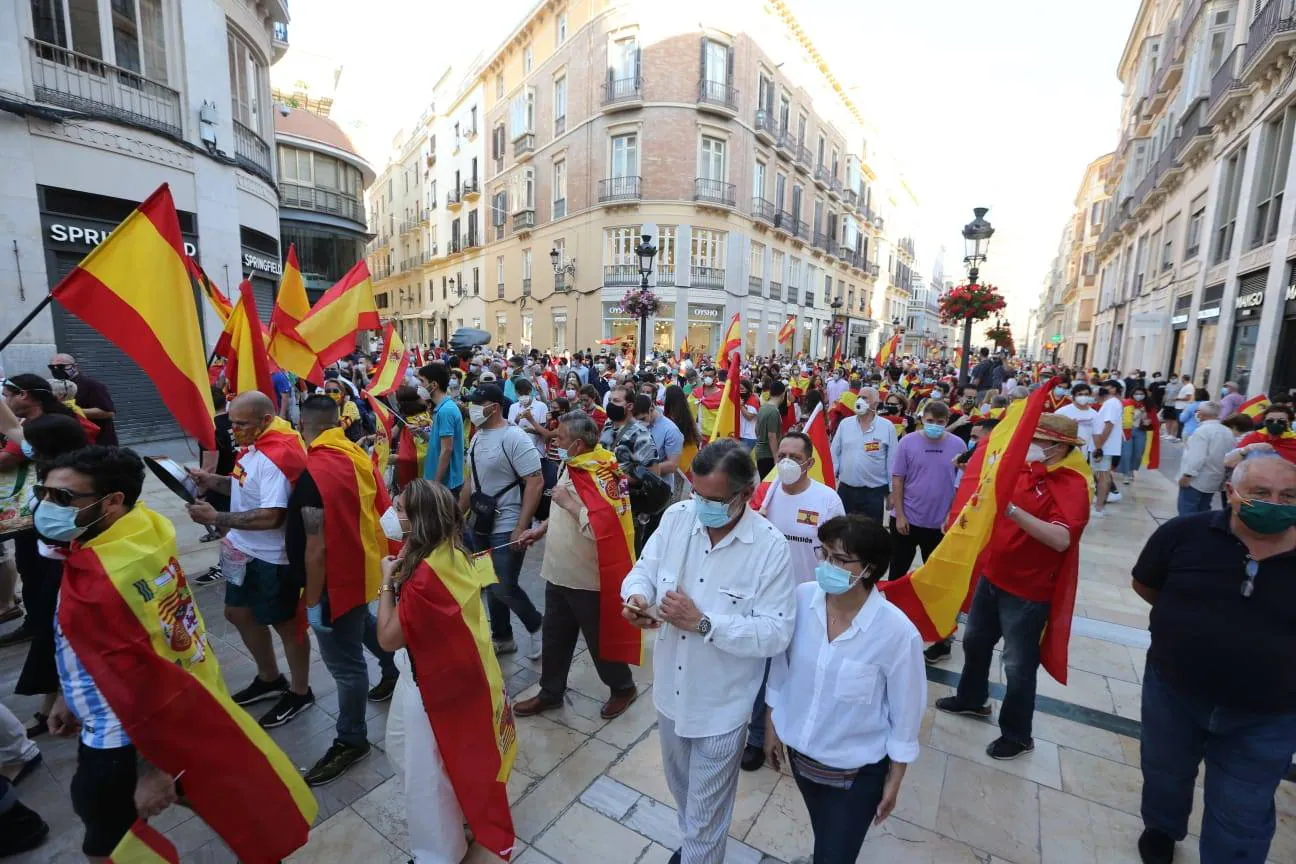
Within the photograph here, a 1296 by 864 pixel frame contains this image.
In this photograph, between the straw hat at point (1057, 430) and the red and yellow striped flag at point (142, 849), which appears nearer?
the red and yellow striped flag at point (142, 849)

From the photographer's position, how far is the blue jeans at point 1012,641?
3.38 metres

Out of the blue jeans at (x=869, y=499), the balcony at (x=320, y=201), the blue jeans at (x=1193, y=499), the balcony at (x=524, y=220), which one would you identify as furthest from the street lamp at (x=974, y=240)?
the balcony at (x=320, y=201)

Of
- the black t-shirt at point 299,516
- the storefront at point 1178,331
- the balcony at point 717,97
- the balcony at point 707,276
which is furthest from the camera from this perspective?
the balcony at point 707,276

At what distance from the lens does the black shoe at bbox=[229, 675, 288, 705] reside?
383cm

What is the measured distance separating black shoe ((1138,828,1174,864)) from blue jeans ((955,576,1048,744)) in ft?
2.31

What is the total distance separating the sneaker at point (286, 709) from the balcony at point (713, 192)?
1009 inches

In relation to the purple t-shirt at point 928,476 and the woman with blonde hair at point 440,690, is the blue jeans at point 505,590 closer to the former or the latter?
the woman with blonde hair at point 440,690

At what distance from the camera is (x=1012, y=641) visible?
11.3ft

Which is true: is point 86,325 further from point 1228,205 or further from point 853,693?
point 1228,205

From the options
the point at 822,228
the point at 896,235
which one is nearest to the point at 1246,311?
the point at 822,228

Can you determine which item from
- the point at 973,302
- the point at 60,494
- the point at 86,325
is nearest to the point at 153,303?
the point at 60,494

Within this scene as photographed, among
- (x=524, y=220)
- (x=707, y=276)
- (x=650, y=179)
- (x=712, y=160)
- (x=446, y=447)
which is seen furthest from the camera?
(x=524, y=220)

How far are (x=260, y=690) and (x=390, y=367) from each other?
486 cm

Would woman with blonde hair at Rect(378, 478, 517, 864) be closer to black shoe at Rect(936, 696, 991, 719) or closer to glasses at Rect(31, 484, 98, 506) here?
glasses at Rect(31, 484, 98, 506)
